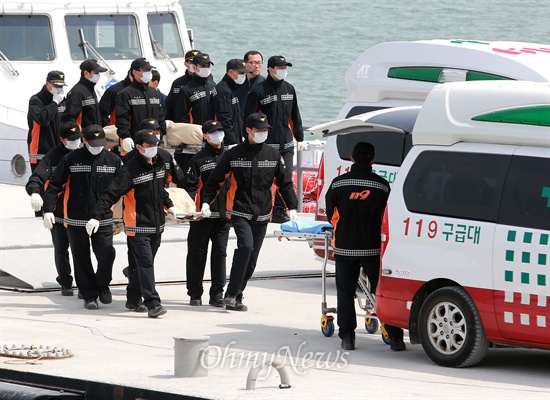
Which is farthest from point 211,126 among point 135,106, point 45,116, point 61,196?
point 45,116

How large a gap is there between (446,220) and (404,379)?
4.20 feet

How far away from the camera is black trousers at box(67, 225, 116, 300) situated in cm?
1380

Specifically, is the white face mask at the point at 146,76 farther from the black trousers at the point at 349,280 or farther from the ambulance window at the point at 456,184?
the ambulance window at the point at 456,184

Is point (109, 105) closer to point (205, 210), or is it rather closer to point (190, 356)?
point (205, 210)

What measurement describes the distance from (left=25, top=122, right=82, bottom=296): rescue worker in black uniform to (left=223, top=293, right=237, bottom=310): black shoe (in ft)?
6.11

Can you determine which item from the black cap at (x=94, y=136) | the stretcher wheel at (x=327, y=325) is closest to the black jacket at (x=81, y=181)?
the black cap at (x=94, y=136)

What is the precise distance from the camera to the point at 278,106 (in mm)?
17406

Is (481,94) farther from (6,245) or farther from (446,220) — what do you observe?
(6,245)

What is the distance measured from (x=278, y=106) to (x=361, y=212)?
6.15 metres

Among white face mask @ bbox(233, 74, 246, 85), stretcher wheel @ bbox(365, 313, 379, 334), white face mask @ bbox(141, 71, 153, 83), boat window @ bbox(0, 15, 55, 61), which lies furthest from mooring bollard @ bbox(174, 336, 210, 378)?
boat window @ bbox(0, 15, 55, 61)

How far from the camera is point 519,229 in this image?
10.0 meters

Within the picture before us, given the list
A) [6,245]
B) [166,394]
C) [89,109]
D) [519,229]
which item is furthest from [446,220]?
[89,109]

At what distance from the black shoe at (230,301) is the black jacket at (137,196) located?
0.93m

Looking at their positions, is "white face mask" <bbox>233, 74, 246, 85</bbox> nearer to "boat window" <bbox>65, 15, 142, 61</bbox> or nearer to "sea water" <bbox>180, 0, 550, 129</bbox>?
"boat window" <bbox>65, 15, 142, 61</bbox>
